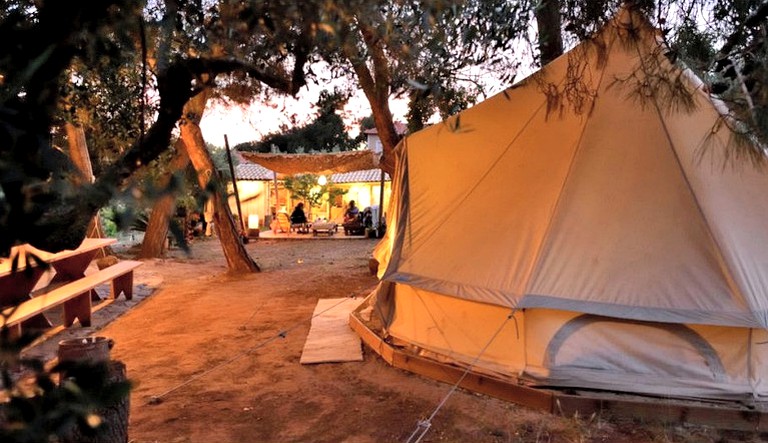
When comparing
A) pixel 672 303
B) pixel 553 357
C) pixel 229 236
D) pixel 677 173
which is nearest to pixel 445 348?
pixel 553 357

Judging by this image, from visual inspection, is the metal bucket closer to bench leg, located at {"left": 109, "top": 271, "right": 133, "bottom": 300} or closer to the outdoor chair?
bench leg, located at {"left": 109, "top": 271, "right": 133, "bottom": 300}

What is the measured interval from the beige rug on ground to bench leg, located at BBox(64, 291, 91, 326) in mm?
3027

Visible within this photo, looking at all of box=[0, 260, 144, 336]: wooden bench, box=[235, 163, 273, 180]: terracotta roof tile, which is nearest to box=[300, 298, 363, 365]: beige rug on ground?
box=[0, 260, 144, 336]: wooden bench

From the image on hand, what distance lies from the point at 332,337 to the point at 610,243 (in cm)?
344

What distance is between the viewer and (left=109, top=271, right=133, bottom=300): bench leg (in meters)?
9.84

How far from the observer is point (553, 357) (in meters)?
4.83

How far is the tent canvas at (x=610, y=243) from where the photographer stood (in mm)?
4551

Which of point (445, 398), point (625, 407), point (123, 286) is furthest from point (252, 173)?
point (625, 407)

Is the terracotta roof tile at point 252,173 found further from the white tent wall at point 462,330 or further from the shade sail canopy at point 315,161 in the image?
the white tent wall at point 462,330

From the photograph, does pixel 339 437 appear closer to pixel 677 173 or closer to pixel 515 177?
pixel 515 177

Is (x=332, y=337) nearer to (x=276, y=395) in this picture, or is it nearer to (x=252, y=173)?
(x=276, y=395)

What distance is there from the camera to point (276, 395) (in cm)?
518

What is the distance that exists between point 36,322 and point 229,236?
19.1ft

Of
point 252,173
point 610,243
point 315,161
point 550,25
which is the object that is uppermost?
point 252,173
